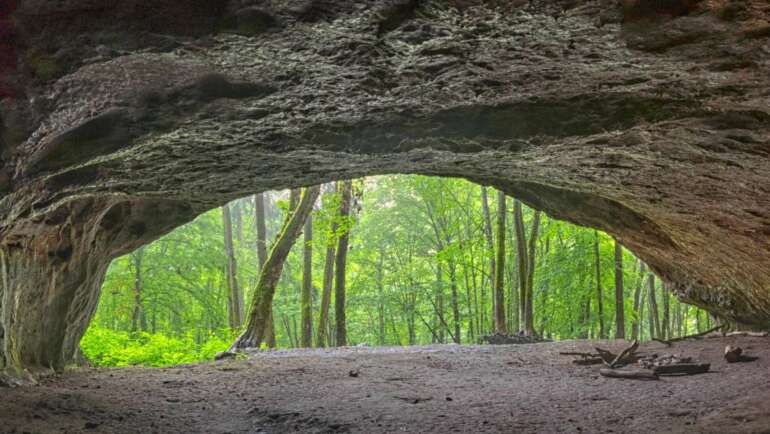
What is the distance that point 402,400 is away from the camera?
5789mm

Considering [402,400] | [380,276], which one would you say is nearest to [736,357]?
[402,400]

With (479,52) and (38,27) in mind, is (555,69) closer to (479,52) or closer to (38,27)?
(479,52)

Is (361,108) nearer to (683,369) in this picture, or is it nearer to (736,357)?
(683,369)

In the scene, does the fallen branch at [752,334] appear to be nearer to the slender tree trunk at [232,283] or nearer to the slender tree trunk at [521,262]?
the slender tree trunk at [521,262]

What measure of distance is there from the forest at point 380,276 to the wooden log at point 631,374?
787 centimetres

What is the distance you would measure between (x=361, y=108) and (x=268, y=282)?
9.19 m

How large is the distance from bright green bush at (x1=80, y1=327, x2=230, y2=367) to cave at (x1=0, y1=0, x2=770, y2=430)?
4.38 metres

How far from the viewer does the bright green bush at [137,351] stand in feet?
40.0

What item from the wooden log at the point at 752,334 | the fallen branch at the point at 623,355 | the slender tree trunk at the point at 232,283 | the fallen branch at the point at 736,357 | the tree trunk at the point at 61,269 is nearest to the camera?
the tree trunk at the point at 61,269

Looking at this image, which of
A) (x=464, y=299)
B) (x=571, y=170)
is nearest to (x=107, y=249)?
(x=571, y=170)

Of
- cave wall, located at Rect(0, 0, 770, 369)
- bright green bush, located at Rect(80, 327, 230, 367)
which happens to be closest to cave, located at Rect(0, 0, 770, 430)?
cave wall, located at Rect(0, 0, 770, 369)

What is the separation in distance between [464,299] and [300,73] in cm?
2382

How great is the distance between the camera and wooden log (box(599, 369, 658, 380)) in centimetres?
620

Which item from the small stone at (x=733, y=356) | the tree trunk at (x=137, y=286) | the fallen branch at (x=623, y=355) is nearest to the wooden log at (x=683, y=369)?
the small stone at (x=733, y=356)
